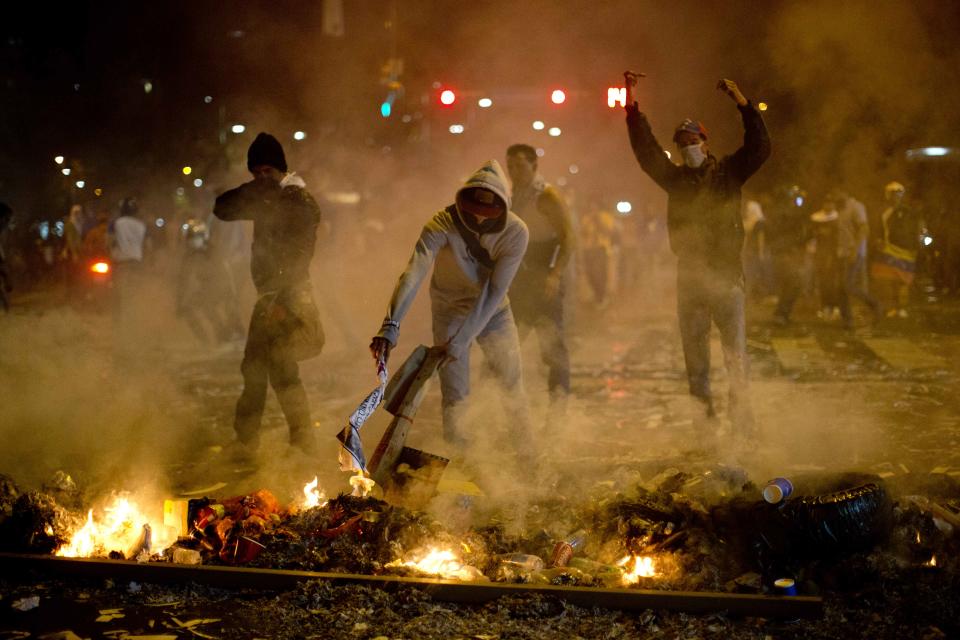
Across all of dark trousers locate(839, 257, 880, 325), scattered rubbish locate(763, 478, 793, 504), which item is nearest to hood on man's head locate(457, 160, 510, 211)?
scattered rubbish locate(763, 478, 793, 504)

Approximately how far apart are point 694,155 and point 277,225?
2.72 m

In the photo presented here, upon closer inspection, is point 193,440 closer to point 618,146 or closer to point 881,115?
point 881,115

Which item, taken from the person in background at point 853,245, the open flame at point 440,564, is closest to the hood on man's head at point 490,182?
the open flame at point 440,564

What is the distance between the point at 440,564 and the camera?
3918mm

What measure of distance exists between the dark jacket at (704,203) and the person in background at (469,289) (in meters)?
1.30

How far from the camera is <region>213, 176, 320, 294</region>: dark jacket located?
562 centimetres

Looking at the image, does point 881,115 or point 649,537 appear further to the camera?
point 881,115

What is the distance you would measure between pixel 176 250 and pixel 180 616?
50.2ft

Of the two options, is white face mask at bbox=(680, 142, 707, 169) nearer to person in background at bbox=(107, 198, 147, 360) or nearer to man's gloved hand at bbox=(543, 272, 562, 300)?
man's gloved hand at bbox=(543, 272, 562, 300)

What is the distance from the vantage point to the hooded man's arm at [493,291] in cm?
484

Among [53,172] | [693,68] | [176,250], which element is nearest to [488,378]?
[693,68]

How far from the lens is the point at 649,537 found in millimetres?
4051

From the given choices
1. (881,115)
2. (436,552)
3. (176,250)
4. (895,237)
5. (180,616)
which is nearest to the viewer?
(180,616)

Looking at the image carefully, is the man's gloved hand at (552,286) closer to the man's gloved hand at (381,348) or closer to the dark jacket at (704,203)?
the dark jacket at (704,203)
